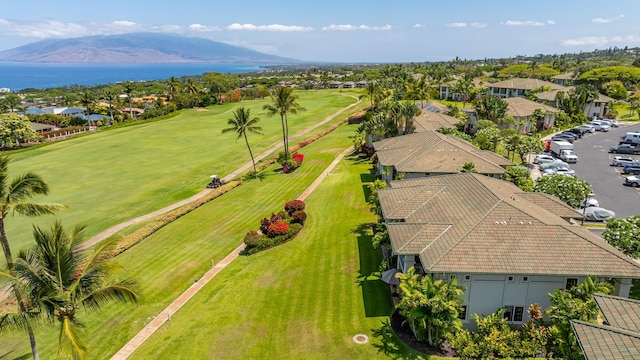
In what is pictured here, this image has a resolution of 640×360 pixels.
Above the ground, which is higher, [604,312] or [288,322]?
[604,312]

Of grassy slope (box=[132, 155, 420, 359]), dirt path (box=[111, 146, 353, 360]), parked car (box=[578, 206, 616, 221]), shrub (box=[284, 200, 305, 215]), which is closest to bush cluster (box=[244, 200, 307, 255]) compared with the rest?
shrub (box=[284, 200, 305, 215])

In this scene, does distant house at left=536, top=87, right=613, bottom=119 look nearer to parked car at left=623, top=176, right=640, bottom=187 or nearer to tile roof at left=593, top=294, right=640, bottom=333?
parked car at left=623, top=176, right=640, bottom=187

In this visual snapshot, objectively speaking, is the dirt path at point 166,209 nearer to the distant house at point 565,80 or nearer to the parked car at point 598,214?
the parked car at point 598,214

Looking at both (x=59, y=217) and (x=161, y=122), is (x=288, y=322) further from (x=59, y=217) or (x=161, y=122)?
(x=161, y=122)

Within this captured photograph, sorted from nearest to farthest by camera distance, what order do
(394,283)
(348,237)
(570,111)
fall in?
1. (394,283)
2. (348,237)
3. (570,111)

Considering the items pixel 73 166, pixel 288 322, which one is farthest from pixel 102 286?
pixel 73 166

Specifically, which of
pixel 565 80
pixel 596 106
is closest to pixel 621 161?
pixel 596 106

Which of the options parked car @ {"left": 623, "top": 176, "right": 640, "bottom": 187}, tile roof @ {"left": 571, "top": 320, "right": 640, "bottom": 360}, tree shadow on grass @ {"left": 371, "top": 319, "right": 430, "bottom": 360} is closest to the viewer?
tile roof @ {"left": 571, "top": 320, "right": 640, "bottom": 360}
